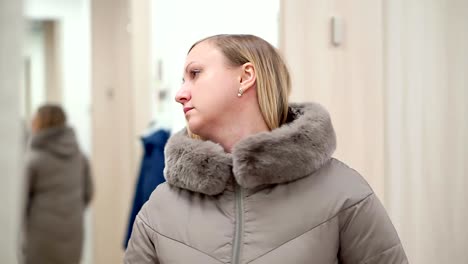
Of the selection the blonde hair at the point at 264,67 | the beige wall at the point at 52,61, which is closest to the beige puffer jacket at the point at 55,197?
the beige wall at the point at 52,61

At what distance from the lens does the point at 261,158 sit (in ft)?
3.07

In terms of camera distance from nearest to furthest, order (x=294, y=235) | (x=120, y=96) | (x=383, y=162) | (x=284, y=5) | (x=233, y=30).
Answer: (x=294, y=235), (x=284, y=5), (x=383, y=162), (x=233, y=30), (x=120, y=96)

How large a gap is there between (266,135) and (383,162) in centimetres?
71

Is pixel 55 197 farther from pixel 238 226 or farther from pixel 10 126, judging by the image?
pixel 238 226

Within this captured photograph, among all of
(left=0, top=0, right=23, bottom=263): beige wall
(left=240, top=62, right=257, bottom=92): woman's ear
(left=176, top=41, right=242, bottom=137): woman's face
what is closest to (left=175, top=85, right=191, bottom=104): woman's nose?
(left=176, top=41, right=242, bottom=137): woman's face

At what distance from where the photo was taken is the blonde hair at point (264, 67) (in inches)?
39.7

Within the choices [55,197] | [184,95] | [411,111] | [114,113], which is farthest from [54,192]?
[411,111]

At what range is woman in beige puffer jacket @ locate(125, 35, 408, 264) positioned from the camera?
917 mm

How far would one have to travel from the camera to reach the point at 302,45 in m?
1.47

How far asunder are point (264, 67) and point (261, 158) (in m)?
0.19

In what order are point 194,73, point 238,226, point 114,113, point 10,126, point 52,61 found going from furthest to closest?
A: point 114,113 < point 52,61 < point 10,126 < point 194,73 < point 238,226

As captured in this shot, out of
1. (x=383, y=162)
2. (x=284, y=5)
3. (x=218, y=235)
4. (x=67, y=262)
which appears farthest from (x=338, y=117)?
(x=67, y=262)

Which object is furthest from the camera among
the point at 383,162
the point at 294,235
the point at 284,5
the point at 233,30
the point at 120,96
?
the point at 120,96

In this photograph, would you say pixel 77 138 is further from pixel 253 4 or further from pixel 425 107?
pixel 425 107
